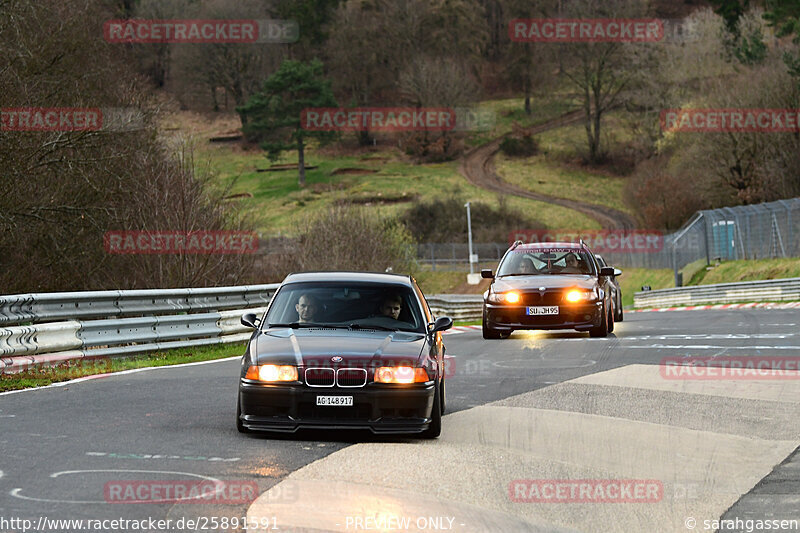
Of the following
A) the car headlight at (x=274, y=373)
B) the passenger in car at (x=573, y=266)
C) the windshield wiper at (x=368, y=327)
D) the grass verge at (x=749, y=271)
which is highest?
the passenger in car at (x=573, y=266)

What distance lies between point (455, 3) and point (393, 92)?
1289 centimetres

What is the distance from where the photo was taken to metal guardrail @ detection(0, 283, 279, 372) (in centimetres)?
1422

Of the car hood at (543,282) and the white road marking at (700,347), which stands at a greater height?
the car hood at (543,282)

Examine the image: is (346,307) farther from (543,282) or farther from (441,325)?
(543,282)

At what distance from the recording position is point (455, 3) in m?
135

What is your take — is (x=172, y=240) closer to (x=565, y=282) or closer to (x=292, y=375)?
(x=565, y=282)

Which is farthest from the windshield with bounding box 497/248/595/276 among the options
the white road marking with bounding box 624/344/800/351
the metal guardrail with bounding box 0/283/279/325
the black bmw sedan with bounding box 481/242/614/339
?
the metal guardrail with bounding box 0/283/279/325

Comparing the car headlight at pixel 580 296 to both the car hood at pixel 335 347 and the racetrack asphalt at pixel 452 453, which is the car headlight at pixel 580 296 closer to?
the racetrack asphalt at pixel 452 453

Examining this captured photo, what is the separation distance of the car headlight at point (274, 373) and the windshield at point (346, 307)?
1054 mm

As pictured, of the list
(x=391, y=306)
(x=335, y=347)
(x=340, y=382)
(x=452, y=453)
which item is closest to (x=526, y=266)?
(x=391, y=306)

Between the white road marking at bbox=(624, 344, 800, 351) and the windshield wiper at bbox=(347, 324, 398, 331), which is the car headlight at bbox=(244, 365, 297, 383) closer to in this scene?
the windshield wiper at bbox=(347, 324, 398, 331)

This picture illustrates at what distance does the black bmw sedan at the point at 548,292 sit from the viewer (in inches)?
775

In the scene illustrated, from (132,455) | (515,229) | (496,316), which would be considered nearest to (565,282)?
(496,316)

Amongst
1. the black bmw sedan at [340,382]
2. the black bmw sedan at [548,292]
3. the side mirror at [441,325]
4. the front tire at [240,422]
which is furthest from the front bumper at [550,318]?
the front tire at [240,422]
